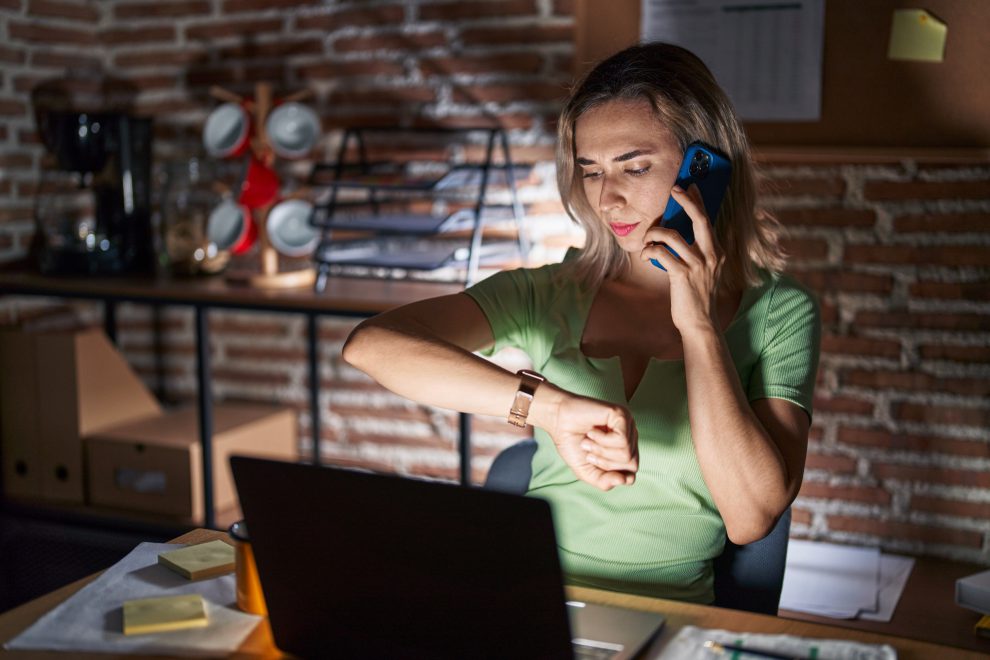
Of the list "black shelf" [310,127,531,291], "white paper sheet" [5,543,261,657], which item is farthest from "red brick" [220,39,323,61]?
"white paper sheet" [5,543,261,657]

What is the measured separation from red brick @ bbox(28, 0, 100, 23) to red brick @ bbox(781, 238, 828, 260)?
7.43 feet

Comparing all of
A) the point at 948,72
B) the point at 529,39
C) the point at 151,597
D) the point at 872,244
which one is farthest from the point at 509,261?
the point at 151,597

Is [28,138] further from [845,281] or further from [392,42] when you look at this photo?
[845,281]

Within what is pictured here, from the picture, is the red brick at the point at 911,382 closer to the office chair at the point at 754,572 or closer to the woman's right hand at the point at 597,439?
the office chair at the point at 754,572

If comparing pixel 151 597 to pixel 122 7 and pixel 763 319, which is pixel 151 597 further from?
pixel 122 7

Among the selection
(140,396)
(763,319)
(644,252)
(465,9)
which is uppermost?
(465,9)

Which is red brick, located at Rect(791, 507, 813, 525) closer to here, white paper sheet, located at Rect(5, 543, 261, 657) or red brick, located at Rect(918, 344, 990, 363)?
red brick, located at Rect(918, 344, 990, 363)

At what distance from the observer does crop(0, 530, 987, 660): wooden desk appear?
0.96 metres

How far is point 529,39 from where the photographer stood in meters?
2.71

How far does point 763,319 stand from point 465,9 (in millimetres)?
1606

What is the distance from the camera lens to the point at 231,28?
3.08 m

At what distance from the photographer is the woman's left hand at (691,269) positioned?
1357 millimetres

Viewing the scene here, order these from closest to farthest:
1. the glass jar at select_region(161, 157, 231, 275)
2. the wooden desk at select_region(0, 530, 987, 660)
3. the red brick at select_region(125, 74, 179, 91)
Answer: the wooden desk at select_region(0, 530, 987, 660) < the glass jar at select_region(161, 157, 231, 275) < the red brick at select_region(125, 74, 179, 91)

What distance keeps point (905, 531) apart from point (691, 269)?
150cm
